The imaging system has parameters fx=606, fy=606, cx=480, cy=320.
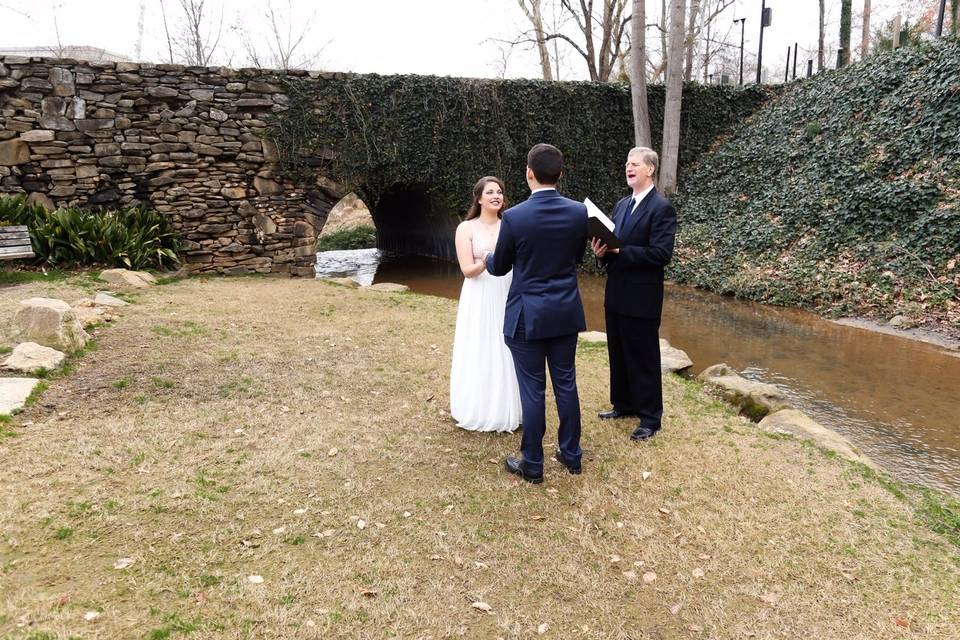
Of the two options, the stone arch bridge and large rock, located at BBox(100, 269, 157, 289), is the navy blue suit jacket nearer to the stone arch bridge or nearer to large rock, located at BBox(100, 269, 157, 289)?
large rock, located at BBox(100, 269, 157, 289)

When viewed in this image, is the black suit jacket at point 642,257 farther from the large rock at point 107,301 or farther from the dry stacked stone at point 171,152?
the dry stacked stone at point 171,152

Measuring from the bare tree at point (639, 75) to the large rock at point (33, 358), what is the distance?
41.9ft

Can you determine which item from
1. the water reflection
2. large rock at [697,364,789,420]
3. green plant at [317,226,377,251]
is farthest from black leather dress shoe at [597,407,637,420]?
green plant at [317,226,377,251]

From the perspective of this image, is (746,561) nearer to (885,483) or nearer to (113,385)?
(885,483)

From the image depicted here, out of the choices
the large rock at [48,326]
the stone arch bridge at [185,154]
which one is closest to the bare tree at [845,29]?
the stone arch bridge at [185,154]

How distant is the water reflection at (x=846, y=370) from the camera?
5.03 m

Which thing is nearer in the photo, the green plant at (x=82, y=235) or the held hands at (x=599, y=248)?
the held hands at (x=599, y=248)

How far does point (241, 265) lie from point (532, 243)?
31.5 ft

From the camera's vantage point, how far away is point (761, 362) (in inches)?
294

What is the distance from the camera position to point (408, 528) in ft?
11.0

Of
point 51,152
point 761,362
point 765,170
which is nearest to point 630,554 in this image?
point 761,362

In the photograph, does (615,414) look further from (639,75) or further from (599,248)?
(639,75)

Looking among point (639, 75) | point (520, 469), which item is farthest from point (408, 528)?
point (639, 75)

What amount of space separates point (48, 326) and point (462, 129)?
31.8ft
